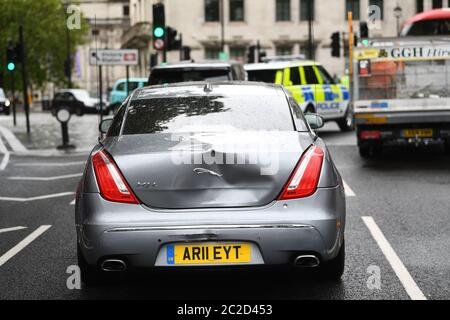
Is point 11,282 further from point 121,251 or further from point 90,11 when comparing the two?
point 90,11

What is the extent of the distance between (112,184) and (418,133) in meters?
10.3

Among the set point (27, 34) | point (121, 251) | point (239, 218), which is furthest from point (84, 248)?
point (27, 34)

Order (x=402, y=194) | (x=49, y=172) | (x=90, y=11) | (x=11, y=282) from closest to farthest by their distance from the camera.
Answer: (x=11, y=282)
(x=402, y=194)
(x=49, y=172)
(x=90, y=11)

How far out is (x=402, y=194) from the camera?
11469mm

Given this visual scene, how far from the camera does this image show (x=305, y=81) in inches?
899

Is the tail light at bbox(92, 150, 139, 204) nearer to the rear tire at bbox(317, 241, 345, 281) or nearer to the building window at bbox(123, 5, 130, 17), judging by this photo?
the rear tire at bbox(317, 241, 345, 281)

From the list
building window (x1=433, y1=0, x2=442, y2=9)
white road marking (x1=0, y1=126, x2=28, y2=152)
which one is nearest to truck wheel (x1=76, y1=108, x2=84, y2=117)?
white road marking (x1=0, y1=126, x2=28, y2=152)

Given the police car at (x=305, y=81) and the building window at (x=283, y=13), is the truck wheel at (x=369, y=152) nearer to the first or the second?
the police car at (x=305, y=81)

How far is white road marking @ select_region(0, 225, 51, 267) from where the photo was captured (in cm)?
770

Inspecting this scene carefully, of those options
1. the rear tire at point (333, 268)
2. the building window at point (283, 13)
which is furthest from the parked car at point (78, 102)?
the rear tire at point (333, 268)

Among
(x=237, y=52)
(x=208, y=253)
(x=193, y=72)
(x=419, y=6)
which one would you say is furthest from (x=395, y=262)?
(x=237, y=52)

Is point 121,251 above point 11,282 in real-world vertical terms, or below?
above

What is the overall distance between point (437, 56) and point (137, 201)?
33.8 feet

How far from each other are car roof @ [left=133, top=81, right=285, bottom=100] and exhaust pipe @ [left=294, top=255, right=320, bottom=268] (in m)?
1.52
